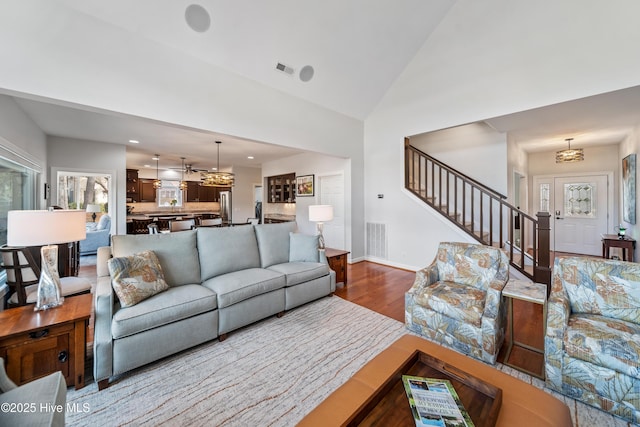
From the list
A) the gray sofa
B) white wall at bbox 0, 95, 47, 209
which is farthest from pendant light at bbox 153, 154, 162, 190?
the gray sofa

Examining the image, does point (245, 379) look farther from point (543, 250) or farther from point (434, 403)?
point (543, 250)

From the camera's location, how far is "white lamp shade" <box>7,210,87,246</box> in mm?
1775

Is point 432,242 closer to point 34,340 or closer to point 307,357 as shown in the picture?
point 307,357

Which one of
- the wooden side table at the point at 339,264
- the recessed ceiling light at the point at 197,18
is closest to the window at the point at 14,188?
the recessed ceiling light at the point at 197,18

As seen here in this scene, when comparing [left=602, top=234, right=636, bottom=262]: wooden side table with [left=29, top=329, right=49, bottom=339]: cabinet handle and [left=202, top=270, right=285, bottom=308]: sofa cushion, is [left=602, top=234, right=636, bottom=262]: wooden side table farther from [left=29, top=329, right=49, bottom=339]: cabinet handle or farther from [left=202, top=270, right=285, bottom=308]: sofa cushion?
[left=29, top=329, right=49, bottom=339]: cabinet handle

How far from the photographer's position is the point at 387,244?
217 inches

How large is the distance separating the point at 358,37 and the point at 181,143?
4.48 meters

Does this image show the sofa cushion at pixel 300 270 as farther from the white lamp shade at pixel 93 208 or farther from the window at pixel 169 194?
the window at pixel 169 194

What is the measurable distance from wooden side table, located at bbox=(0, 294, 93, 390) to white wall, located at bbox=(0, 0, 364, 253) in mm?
1985

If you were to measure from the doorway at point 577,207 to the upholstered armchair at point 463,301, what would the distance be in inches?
235

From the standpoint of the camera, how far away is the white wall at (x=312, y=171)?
18.7 ft

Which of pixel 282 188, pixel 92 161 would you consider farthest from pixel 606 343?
pixel 92 161

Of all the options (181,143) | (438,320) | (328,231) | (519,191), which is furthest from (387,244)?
(181,143)

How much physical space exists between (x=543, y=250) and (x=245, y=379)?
4081 mm
